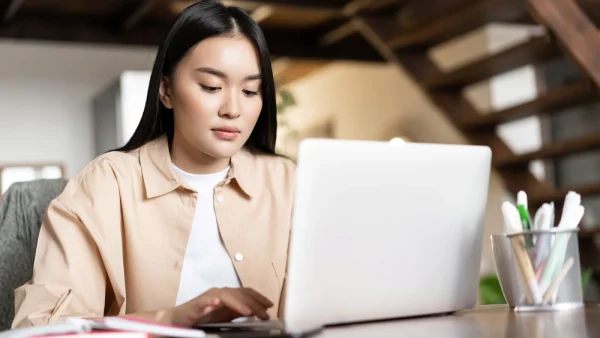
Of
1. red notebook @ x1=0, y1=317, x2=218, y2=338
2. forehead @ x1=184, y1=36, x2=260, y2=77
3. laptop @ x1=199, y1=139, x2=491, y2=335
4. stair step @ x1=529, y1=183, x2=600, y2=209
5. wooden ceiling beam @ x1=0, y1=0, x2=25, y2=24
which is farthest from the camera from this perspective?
wooden ceiling beam @ x1=0, y1=0, x2=25, y2=24

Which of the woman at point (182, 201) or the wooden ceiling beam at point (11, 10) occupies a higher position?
the wooden ceiling beam at point (11, 10)

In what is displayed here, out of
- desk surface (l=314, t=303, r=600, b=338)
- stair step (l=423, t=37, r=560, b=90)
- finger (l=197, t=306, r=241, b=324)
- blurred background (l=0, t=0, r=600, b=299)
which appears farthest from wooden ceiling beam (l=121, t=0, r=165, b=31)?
desk surface (l=314, t=303, r=600, b=338)

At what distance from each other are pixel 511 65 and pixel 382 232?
10.2 ft

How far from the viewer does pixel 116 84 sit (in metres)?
5.70

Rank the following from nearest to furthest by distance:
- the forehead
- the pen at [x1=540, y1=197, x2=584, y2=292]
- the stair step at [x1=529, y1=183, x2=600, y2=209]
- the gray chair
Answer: the pen at [x1=540, y1=197, x2=584, y2=292] → the forehead → the gray chair → the stair step at [x1=529, y1=183, x2=600, y2=209]

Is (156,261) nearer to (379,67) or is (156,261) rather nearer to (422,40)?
(422,40)

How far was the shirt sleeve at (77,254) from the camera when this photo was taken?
4.82 feet

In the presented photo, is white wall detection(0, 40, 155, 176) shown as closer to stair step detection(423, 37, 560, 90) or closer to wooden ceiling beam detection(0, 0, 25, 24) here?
wooden ceiling beam detection(0, 0, 25, 24)

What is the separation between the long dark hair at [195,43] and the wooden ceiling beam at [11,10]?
10.7ft

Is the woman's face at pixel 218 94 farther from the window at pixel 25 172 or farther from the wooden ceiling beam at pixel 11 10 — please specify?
the window at pixel 25 172

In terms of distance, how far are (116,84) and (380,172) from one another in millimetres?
4716

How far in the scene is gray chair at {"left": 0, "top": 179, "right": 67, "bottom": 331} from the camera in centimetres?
185

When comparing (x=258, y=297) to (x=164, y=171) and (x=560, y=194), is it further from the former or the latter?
(x=560, y=194)

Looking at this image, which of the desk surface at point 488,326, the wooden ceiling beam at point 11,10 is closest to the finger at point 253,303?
the desk surface at point 488,326
